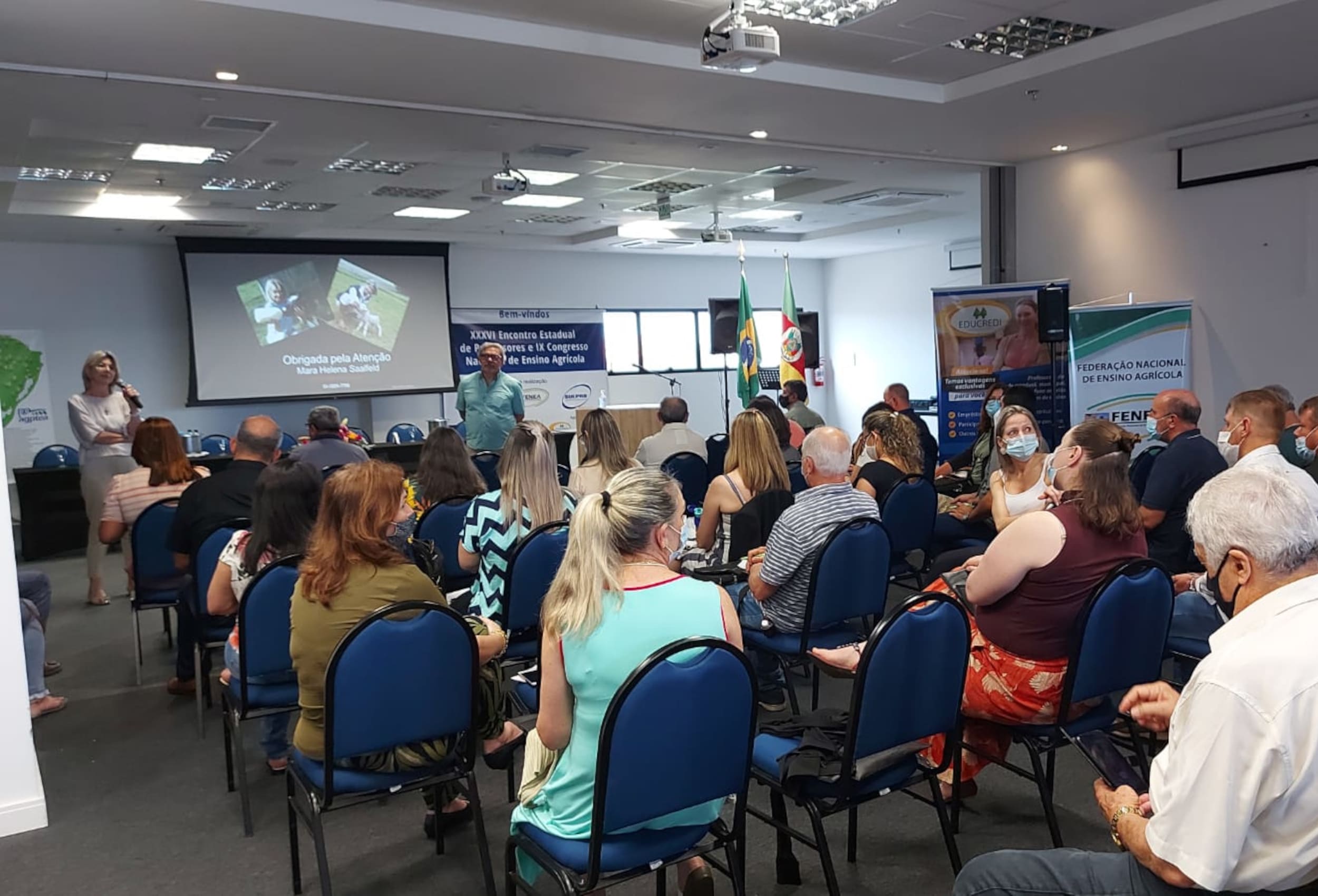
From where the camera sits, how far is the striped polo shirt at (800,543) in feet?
11.6

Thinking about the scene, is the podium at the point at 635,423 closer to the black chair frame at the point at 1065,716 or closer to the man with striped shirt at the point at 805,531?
the man with striped shirt at the point at 805,531

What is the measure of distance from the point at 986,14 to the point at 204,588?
4846 mm

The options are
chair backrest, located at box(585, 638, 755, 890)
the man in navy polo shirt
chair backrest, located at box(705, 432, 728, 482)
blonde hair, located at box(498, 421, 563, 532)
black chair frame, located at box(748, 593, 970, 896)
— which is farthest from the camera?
chair backrest, located at box(705, 432, 728, 482)

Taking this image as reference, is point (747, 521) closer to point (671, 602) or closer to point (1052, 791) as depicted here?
point (1052, 791)

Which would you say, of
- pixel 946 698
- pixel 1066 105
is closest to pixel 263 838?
pixel 946 698

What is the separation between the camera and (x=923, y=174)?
9195 mm

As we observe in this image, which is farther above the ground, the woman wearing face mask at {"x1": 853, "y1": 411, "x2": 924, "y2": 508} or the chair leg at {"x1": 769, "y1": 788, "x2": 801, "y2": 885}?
the woman wearing face mask at {"x1": 853, "y1": 411, "x2": 924, "y2": 508}

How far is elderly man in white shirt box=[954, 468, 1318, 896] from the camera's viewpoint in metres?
1.36

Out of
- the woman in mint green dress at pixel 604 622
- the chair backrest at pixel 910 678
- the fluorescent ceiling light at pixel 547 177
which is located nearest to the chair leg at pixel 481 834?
the woman in mint green dress at pixel 604 622

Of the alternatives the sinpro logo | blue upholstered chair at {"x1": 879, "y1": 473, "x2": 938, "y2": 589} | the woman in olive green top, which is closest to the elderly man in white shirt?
the woman in olive green top

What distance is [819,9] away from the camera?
502cm

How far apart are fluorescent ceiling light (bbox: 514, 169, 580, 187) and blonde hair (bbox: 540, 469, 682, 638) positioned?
255 inches

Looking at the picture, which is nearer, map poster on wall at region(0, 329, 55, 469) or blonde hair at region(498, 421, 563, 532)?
blonde hair at region(498, 421, 563, 532)

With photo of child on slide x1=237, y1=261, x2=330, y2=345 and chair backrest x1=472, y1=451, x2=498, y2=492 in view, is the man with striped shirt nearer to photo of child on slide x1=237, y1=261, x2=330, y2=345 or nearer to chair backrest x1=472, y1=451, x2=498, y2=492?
chair backrest x1=472, y1=451, x2=498, y2=492
